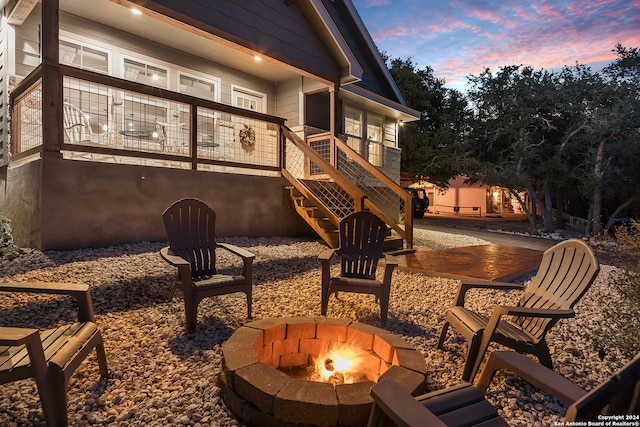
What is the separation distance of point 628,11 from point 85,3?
88.9 feet

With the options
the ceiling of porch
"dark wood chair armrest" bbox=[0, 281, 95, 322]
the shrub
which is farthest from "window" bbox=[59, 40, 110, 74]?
the shrub

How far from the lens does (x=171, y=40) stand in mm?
7711

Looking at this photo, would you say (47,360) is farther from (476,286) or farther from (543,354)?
(543,354)

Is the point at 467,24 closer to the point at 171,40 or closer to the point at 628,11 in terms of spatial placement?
the point at 628,11

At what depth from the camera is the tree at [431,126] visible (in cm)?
1600

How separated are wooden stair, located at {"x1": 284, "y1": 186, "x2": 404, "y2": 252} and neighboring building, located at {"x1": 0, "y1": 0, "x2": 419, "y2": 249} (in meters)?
0.04

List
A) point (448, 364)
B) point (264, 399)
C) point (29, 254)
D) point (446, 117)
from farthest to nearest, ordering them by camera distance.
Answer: point (446, 117) → point (29, 254) → point (448, 364) → point (264, 399)

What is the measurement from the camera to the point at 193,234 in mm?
3713

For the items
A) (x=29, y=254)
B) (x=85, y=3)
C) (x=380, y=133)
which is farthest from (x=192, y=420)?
(x=380, y=133)

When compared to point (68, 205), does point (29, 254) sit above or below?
below

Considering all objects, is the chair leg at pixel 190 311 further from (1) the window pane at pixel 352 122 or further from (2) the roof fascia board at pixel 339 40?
(1) the window pane at pixel 352 122

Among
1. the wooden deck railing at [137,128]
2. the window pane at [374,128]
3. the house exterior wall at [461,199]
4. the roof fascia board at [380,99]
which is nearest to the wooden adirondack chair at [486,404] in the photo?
the wooden deck railing at [137,128]

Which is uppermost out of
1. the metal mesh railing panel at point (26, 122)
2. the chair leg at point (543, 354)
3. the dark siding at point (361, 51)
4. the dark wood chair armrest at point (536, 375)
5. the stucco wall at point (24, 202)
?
the dark siding at point (361, 51)

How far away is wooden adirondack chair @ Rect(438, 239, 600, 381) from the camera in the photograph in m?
2.29
